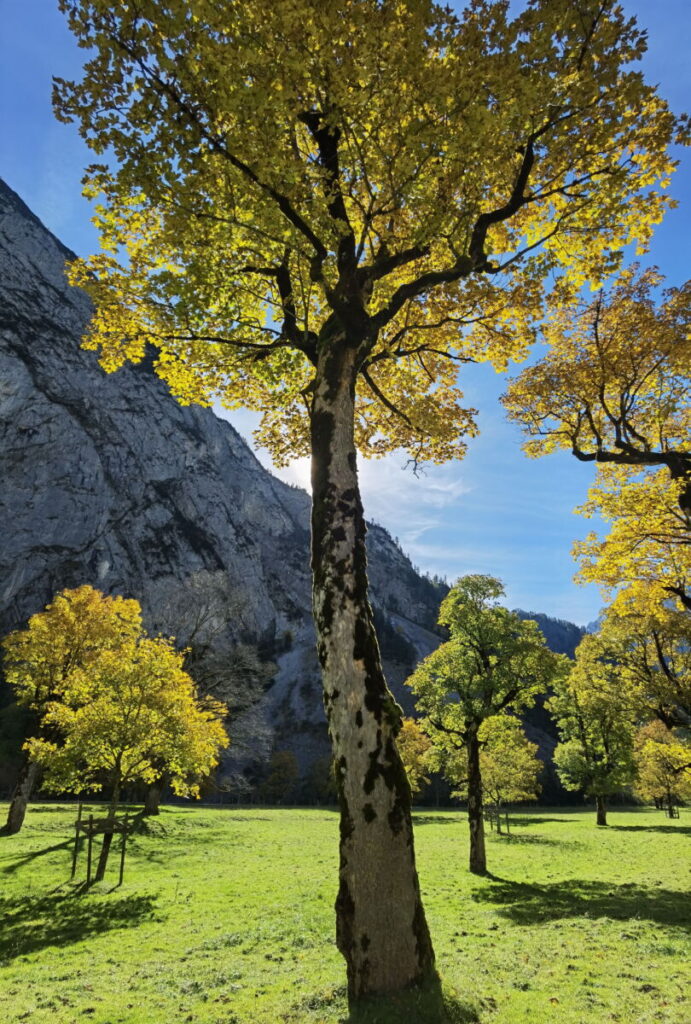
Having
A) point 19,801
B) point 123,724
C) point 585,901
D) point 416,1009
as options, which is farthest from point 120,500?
point 416,1009

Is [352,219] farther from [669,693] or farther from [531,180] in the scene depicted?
[669,693]

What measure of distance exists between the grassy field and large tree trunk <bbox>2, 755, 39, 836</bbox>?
57.2 inches

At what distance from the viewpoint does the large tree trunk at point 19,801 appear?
24.5 m

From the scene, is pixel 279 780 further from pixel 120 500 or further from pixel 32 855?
pixel 32 855

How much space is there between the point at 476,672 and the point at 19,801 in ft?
79.4

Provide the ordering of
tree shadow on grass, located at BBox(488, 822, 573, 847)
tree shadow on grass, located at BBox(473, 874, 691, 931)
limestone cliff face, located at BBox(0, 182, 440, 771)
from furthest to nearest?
limestone cliff face, located at BBox(0, 182, 440, 771)
tree shadow on grass, located at BBox(488, 822, 573, 847)
tree shadow on grass, located at BBox(473, 874, 691, 931)

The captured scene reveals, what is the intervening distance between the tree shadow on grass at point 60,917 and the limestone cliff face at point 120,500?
43.4 meters

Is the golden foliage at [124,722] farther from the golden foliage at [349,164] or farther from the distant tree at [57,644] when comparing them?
the golden foliage at [349,164]

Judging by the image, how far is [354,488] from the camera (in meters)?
6.99

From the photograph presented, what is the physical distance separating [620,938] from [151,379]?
143284 millimetres

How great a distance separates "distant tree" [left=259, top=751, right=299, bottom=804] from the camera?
8131 cm

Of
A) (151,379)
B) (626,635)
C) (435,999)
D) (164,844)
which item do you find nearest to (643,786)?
(626,635)

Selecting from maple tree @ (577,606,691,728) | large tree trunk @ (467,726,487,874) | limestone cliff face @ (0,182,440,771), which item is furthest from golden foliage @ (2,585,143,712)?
limestone cliff face @ (0,182,440,771)

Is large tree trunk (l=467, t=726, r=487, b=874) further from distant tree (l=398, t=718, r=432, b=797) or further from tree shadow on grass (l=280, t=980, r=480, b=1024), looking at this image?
distant tree (l=398, t=718, r=432, b=797)
